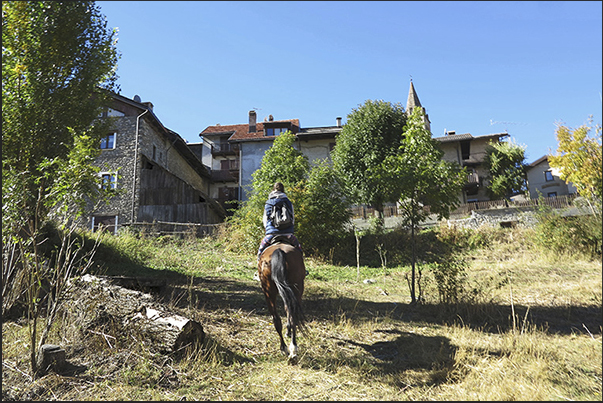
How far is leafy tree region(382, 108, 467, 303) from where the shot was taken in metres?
8.98

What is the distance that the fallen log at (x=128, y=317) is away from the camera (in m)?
5.45

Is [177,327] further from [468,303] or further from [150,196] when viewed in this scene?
[150,196]

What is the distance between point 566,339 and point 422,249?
10968 millimetres

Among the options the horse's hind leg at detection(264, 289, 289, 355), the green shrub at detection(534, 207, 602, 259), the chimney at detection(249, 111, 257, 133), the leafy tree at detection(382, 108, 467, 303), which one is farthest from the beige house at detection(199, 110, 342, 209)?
the horse's hind leg at detection(264, 289, 289, 355)

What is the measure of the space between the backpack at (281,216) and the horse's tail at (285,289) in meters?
0.54

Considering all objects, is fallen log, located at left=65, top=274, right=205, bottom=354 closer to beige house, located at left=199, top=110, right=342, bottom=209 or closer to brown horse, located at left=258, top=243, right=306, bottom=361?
brown horse, located at left=258, top=243, right=306, bottom=361

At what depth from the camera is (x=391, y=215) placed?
2575cm

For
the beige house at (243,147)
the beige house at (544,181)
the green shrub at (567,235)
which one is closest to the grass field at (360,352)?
the green shrub at (567,235)

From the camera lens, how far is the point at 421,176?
8945mm

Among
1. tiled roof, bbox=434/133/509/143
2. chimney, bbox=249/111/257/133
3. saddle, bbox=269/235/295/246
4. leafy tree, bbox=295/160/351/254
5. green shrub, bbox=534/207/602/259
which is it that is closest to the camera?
saddle, bbox=269/235/295/246

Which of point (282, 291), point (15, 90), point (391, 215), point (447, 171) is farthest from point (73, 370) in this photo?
point (391, 215)

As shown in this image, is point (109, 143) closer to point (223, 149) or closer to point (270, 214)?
point (223, 149)

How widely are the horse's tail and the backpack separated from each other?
0.54m

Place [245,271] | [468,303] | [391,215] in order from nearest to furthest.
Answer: [468,303], [245,271], [391,215]
